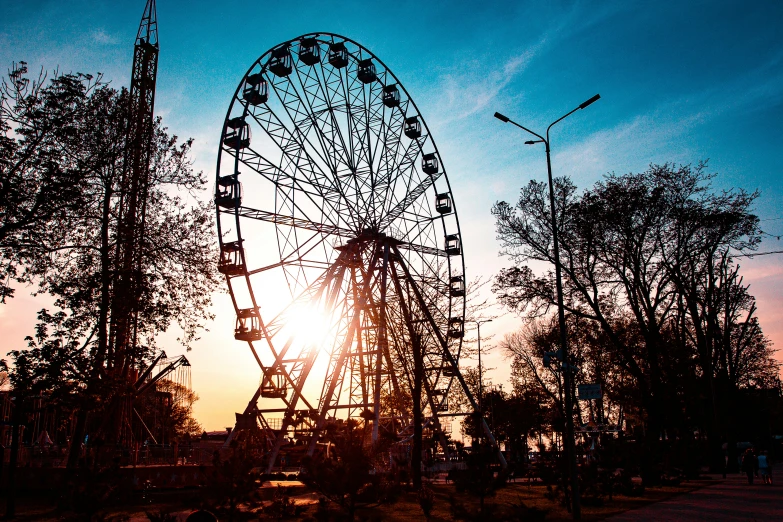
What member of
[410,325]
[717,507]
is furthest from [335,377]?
[717,507]

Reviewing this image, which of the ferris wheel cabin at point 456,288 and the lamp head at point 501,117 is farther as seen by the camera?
the ferris wheel cabin at point 456,288

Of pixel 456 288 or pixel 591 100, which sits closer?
pixel 591 100

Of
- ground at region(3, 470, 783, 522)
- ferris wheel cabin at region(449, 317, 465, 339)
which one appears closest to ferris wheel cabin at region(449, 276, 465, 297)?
ferris wheel cabin at region(449, 317, 465, 339)

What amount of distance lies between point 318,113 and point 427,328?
10867 mm

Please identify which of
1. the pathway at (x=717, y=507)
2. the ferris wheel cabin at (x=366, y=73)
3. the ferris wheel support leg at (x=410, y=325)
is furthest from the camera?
the ferris wheel cabin at (x=366, y=73)

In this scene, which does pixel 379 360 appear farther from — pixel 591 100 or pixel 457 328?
pixel 591 100

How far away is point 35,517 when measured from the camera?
19.3 metres

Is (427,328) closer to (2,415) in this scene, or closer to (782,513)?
(782,513)

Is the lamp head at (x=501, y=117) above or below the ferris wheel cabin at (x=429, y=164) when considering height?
below

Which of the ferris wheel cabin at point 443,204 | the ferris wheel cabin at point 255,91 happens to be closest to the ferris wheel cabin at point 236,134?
the ferris wheel cabin at point 255,91

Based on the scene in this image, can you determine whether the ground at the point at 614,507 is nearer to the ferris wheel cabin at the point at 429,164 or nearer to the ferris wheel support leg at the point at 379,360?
the ferris wheel support leg at the point at 379,360

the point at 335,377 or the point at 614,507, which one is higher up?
the point at 335,377

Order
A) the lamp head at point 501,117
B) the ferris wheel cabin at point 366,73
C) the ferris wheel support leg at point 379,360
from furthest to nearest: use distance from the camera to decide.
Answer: the ferris wheel cabin at point 366,73, the ferris wheel support leg at point 379,360, the lamp head at point 501,117

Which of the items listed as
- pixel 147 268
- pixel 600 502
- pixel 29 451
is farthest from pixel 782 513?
pixel 29 451
